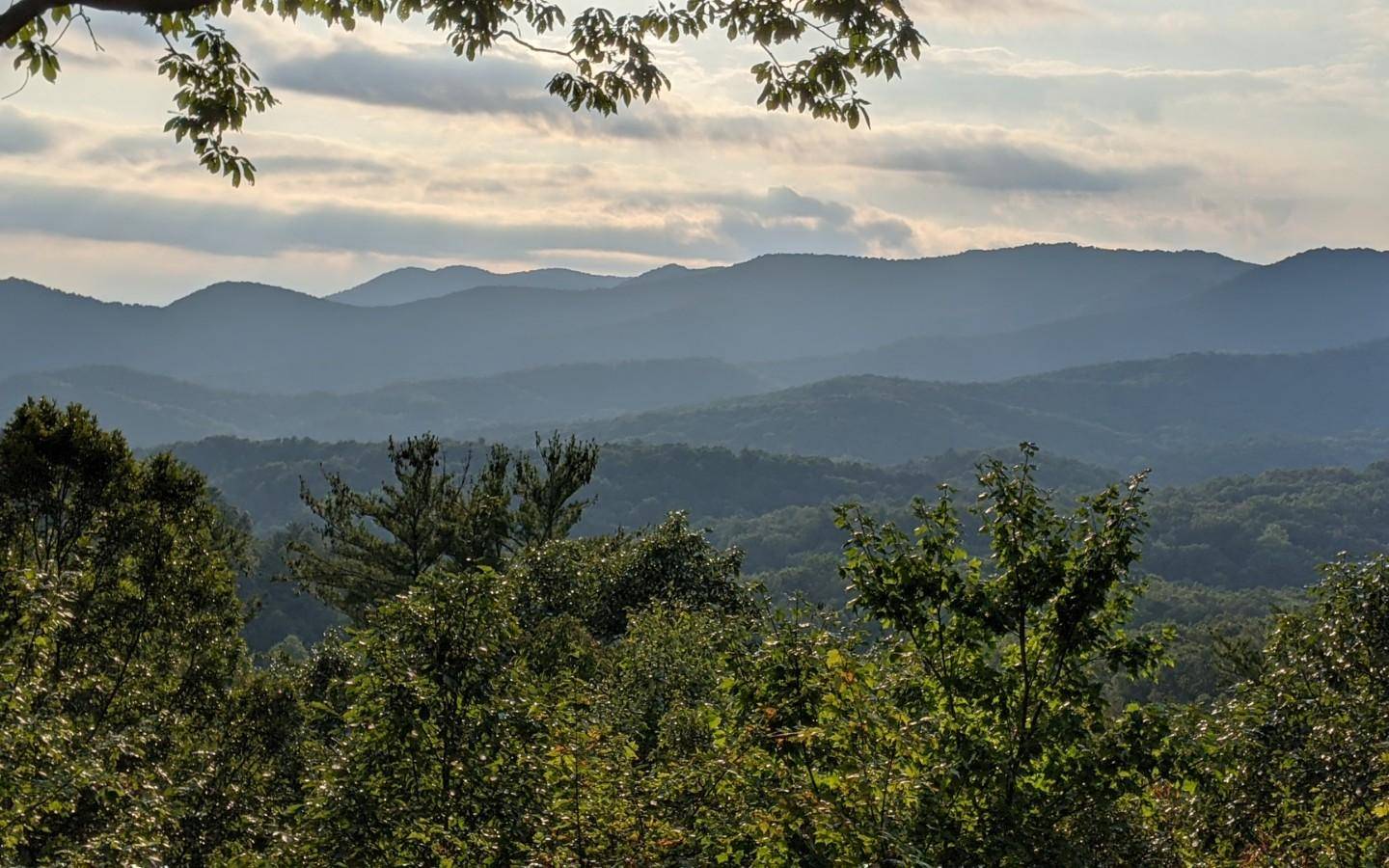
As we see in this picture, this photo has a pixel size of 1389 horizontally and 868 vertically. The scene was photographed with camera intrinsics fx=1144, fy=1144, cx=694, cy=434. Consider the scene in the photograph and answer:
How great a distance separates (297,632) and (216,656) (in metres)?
111

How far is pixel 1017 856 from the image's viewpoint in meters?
8.98

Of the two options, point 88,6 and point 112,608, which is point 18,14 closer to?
point 88,6

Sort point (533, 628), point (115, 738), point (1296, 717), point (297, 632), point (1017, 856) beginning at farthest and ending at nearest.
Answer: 1. point (297, 632)
2. point (533, 628)
3. point (1296, 717)
4. point (115, 738)
5. point (1017, 856)

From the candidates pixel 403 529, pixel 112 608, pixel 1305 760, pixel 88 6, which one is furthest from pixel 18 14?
pixel 403 529

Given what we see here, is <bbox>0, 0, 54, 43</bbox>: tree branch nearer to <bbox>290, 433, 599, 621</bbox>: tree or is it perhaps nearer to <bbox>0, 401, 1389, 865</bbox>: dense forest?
<bbox>0, 401, 1389, 865</bbox>: dense forest

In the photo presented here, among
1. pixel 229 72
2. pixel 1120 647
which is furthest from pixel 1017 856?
pixel 229 72

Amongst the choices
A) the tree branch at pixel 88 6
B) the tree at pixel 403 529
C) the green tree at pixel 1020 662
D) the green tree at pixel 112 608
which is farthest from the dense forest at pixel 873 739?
the tree at pixel 403 529

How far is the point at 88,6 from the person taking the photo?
7.50 m

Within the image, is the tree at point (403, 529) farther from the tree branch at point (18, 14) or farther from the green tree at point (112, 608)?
the tree branch at point (18, 14)

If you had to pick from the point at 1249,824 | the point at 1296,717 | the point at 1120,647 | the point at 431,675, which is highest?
the point at 1120,647

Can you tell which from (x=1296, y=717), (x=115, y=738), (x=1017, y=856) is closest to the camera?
(x=1017, y=856)

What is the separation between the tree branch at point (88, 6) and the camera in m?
7.00

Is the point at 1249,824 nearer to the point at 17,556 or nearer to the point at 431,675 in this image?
the point at 431,675

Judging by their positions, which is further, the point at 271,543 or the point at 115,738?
the point at 271,543
